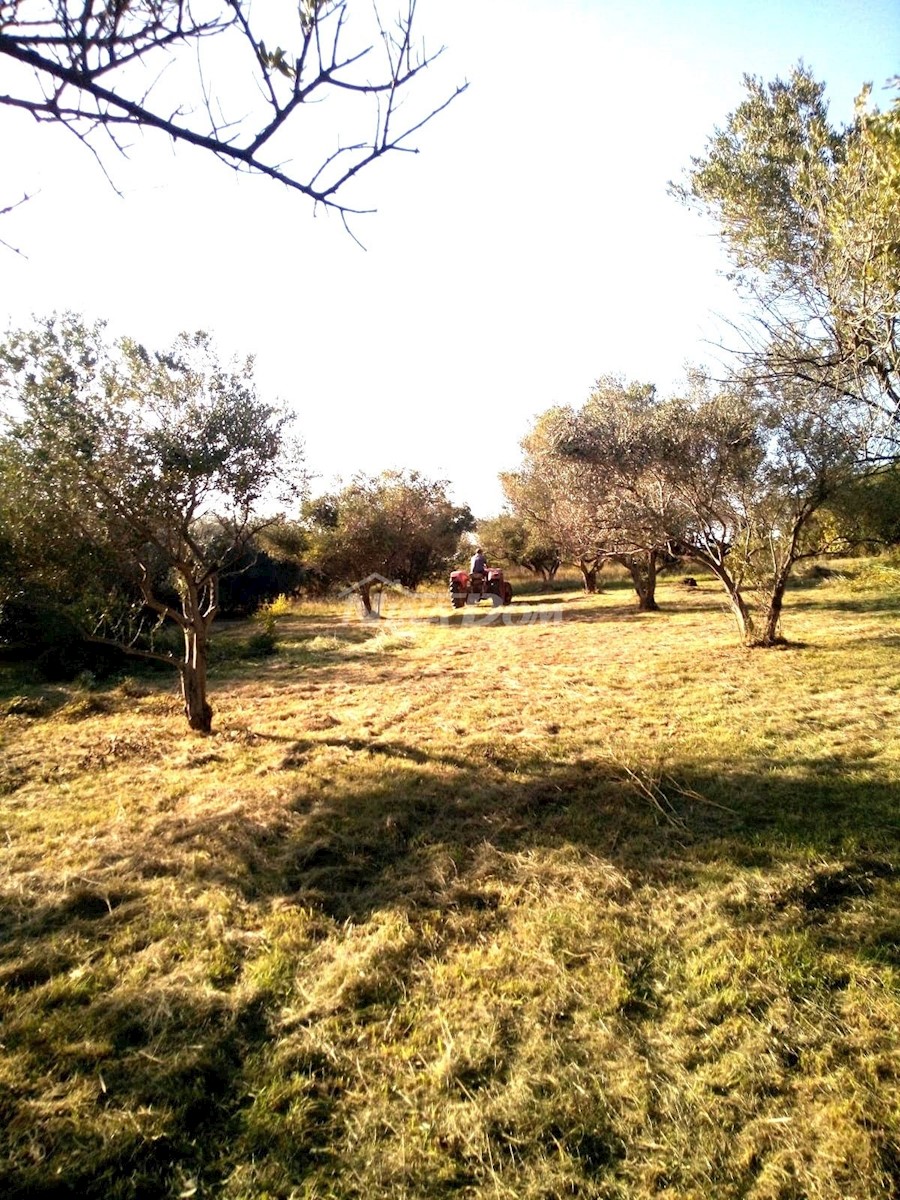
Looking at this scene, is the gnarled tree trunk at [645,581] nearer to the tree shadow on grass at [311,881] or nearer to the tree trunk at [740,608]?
the tree trunk at [740,608]

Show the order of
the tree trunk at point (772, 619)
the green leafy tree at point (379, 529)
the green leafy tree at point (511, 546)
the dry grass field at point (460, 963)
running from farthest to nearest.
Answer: the green leafy tree at point (511, 546) < the green leafy tree at point (379, 529) < the tree trunk at point (772, 619) < the dry grass field at point (460, 963)

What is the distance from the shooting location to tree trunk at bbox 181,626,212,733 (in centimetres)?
641

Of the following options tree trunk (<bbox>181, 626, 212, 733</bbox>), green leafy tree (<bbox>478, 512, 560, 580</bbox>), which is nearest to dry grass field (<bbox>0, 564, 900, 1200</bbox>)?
tree trunk (<bbox>181, 626, 212, 733</bbox>)

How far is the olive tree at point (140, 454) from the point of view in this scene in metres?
5.28

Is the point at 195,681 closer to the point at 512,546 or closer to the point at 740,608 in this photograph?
the point at 740,608

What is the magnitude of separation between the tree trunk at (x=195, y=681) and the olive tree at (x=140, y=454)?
0.01 meters

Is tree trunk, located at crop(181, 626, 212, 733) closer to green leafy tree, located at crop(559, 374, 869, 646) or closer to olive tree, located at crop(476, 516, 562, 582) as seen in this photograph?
green leafy tree, located at crop(559, 374, 869, 646)

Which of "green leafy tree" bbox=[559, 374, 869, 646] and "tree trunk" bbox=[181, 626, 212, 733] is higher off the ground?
"green leafy tree" bbox=[559, 374, 869, 646]

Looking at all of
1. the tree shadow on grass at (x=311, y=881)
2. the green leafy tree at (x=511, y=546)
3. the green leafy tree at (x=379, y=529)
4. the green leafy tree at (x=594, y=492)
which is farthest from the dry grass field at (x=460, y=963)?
the green leafy tree at (x=511, y=546)

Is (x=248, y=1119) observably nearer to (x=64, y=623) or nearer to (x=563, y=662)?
(x=563, y=662)

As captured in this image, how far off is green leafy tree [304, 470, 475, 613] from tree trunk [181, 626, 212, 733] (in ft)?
48.3

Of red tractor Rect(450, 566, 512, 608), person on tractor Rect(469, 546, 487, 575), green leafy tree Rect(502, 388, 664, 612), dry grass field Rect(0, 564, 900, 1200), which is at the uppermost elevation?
green leafy tree Rect(502, 388, 664, 612)

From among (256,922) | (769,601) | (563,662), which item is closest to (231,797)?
(256,922)

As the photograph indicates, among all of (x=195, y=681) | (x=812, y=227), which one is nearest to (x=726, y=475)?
(x=812, y=227)
